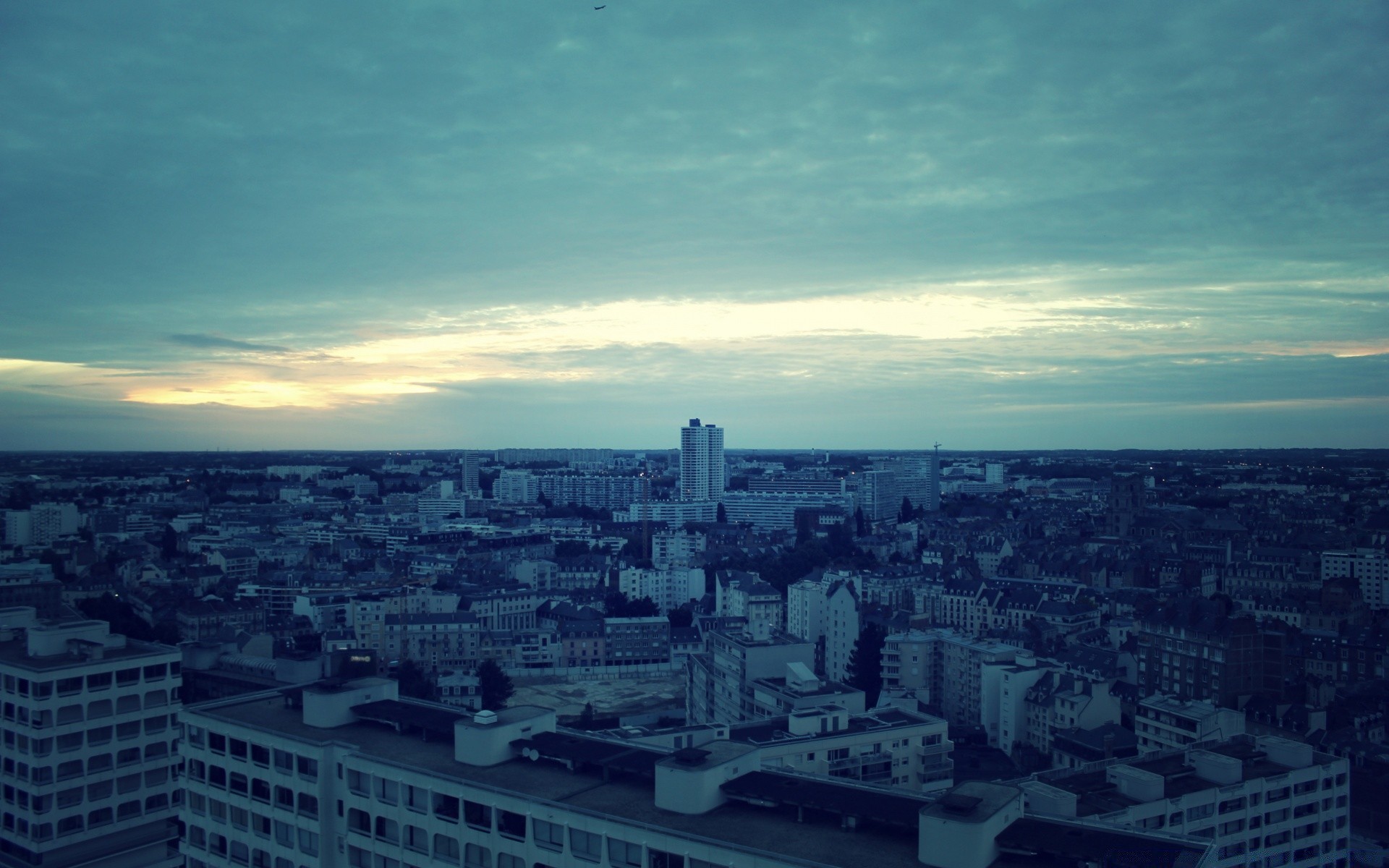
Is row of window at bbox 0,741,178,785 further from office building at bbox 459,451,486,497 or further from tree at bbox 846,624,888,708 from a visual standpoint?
office building at bbox 459,451,486,497

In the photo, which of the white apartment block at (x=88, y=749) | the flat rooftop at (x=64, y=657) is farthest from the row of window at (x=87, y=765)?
the flat rooftop at (x=64, y=657)

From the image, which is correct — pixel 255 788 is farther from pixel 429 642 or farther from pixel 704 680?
pixel 429 642

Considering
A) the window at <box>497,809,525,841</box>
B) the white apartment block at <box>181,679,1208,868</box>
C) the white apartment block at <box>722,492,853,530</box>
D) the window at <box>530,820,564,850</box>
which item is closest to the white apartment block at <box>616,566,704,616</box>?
the white apartment block at <box>181,679,1208,868</box>

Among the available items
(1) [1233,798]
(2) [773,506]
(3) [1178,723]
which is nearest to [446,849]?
(1) [1233,798]

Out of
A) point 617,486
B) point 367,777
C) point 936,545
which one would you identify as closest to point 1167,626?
point 367,777

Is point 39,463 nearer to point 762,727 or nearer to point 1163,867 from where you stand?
point 762,727

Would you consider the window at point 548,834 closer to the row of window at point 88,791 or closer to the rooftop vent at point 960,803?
the rooftop vent at point 960,803

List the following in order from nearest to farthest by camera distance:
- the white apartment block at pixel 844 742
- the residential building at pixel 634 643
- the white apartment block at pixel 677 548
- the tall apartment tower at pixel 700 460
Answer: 1. the white apartment block at pixel 844 742
2. the residential building at pixel 634 643
3. the white apartment block at pixel 677 548
4. the tall apartment tower at pixel 700 460
